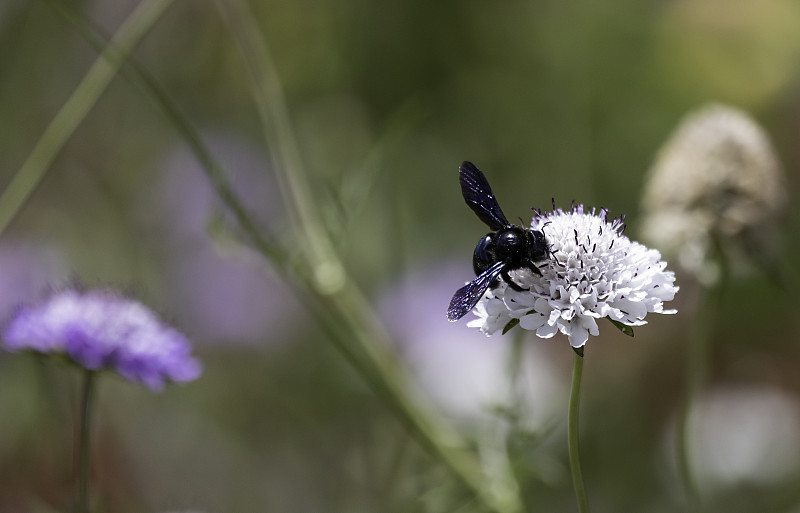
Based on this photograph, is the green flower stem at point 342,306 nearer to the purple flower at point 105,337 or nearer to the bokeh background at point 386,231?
the bokeh background at point 386,231

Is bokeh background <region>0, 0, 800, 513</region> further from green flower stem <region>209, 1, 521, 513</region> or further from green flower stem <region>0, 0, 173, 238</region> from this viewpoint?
green flower stem <region>0, 0, 173, 238</region>

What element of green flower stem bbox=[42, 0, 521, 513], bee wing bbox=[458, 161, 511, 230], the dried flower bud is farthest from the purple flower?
the dried flower bud

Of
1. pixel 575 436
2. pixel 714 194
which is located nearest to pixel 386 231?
pixel 714 194

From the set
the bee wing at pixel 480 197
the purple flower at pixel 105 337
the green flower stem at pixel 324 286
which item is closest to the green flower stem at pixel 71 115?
the green flower stem at pixel 324 286

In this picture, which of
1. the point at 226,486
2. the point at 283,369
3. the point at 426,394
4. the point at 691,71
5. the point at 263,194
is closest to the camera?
the point at 226,486

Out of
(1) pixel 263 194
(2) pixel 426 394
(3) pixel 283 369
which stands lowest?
(2) pixel 426 394

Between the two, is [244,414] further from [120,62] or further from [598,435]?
[120,62]

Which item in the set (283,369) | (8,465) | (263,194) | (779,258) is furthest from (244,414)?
(779,258)
